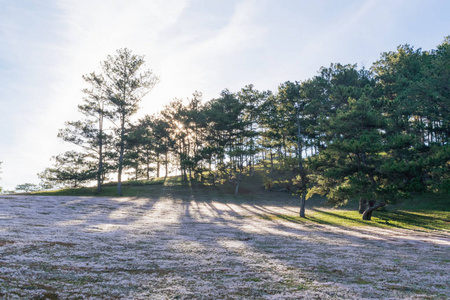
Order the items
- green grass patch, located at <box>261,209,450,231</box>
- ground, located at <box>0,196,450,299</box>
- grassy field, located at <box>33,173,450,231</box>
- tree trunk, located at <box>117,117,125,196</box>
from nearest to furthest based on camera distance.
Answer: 1. ground, located at <box>0,196,450,299</box>
2. green grass patch, located at <box>261,209,450,231</box>
3. grassy field, located at <box>33,173,450,231</box>
4. tree trunk, located at <box>117,117,125,196</box>

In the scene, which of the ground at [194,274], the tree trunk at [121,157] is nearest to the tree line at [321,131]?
the tree trunk at [121,157]

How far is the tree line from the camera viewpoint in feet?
72.2

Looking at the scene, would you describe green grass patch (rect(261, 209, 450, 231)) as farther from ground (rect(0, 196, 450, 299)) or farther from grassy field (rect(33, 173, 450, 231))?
ground (rect(0, 196, 450, 299))

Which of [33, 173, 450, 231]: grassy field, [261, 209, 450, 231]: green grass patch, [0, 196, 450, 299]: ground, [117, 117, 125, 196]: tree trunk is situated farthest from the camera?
[117, 117, 125, 196]: tree trunk

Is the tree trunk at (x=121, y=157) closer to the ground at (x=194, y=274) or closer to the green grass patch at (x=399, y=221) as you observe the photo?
the green grass patch at (x=399, y=221)

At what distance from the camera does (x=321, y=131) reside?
3083 centimetres

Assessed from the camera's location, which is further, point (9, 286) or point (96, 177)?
point (96, 177)

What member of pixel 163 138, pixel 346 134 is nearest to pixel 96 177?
pixel 163 138

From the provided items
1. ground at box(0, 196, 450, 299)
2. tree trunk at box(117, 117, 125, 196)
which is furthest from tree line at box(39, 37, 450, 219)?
ground at box(0, 196, 450, 299)

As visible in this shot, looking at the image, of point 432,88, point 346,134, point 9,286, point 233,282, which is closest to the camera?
point 9,286

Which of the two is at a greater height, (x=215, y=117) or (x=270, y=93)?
(x=270, y=93)

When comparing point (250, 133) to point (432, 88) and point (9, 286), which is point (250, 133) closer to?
point (432, 88)

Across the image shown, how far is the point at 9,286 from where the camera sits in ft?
12.0

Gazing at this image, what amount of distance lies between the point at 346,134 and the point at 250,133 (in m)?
26.3
